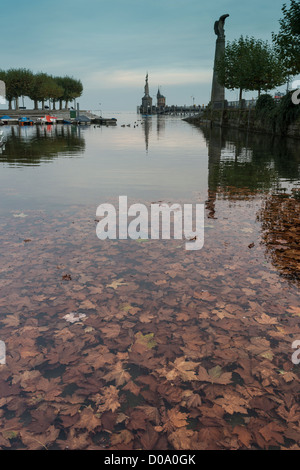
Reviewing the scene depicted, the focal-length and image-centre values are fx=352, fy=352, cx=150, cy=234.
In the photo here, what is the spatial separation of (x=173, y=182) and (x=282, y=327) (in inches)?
354

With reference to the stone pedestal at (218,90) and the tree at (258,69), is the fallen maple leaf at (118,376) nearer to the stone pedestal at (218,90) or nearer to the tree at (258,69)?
the tree at (258,69)

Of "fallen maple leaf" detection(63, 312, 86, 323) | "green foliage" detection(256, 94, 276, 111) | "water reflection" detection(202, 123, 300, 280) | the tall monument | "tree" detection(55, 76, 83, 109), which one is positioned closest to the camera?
"fallen maple leaf" detection(63, 312, 86, 323)

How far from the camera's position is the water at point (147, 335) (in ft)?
9.00

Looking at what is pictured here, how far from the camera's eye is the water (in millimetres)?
2742

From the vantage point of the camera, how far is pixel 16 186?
1173cm

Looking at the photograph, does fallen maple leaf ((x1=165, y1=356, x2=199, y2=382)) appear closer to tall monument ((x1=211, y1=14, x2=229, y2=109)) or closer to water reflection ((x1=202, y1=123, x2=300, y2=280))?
water reflection ((x1=202, y1=123, x2=300, y2=280))

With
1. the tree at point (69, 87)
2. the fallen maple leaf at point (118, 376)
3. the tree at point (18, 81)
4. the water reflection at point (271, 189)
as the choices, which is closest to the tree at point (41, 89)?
the tree at point (18, 81)

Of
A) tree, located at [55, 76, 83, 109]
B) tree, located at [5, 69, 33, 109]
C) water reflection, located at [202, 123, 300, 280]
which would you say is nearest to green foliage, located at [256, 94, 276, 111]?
water reflection, located at [202, 123, 300, 280]

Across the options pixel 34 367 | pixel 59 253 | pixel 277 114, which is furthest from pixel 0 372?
pixel 277 114

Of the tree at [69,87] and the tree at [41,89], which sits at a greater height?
the tree at [69,87]

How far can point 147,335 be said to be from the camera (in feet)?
12.5

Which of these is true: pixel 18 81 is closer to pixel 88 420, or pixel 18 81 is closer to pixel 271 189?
pixel 271 189
